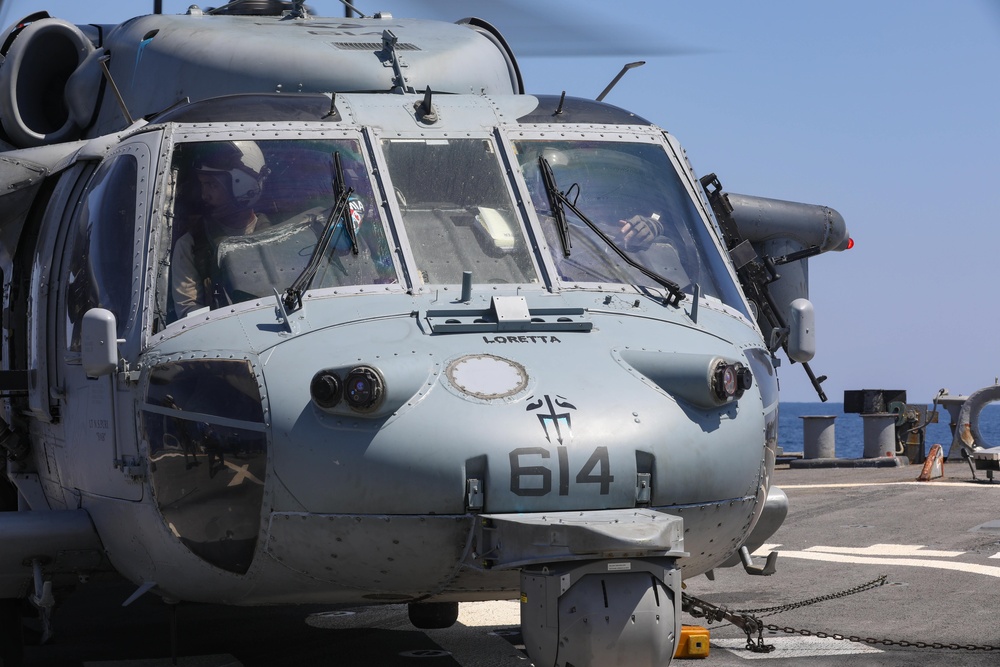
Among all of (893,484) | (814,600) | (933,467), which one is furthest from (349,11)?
(933,467)

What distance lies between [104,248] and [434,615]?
305 cm

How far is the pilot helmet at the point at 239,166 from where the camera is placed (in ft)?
21.0

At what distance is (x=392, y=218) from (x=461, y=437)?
5.13ft

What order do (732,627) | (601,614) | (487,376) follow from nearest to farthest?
(601,614) → (487,376) → (732,627)

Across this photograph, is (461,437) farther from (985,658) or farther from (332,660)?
(985,658)

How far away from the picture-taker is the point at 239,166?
21.3 feet

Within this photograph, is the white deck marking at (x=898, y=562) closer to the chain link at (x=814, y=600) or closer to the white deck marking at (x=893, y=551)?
the white deck marking at (x=893, y=551)

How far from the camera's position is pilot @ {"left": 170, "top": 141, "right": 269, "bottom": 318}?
6.11m

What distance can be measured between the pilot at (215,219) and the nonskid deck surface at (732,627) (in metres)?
2.69

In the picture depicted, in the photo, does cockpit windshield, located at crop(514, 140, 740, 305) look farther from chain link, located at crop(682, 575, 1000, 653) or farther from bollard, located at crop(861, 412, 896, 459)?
bollard, located at crop(861, 412, 896, 459)

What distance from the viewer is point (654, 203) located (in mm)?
6930

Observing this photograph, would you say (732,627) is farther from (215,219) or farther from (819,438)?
(819,438)

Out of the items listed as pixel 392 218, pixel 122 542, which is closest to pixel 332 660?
pixel 122 542

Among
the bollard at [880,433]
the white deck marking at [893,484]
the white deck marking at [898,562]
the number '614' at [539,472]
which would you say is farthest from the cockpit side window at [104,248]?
the bollard at [880,433]
